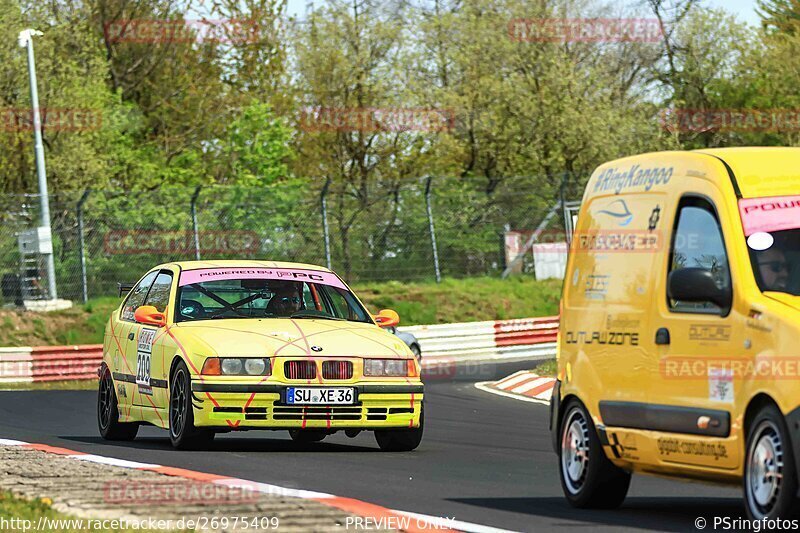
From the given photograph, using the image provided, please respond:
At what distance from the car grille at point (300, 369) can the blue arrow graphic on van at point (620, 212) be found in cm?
353

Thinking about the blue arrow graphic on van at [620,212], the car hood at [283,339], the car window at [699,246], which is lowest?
the car hood at [283,339]

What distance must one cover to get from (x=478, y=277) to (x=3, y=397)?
17.6 metres

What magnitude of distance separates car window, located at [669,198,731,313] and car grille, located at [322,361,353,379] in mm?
4403

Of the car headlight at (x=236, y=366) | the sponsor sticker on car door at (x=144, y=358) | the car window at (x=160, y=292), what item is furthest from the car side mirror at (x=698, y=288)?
the car window at (x=160, y=292)

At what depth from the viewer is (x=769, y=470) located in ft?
25.1

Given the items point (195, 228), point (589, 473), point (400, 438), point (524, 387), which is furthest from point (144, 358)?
point (195, 228)

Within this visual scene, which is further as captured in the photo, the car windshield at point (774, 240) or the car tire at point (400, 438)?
the car tire at point (400, 438)

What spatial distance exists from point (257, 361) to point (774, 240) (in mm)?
5363

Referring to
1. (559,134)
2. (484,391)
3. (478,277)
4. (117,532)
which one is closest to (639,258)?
(117,532)

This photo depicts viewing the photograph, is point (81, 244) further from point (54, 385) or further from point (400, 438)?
point (400, 438)

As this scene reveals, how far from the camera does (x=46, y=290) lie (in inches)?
1319

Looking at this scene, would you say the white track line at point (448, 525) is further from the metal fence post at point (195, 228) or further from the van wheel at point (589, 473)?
the metal fence post at point (195, 228)

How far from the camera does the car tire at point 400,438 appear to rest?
13.4 m

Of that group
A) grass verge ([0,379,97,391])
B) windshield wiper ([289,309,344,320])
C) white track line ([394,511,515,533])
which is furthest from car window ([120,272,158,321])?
grass verge ([0,379,97,391])
